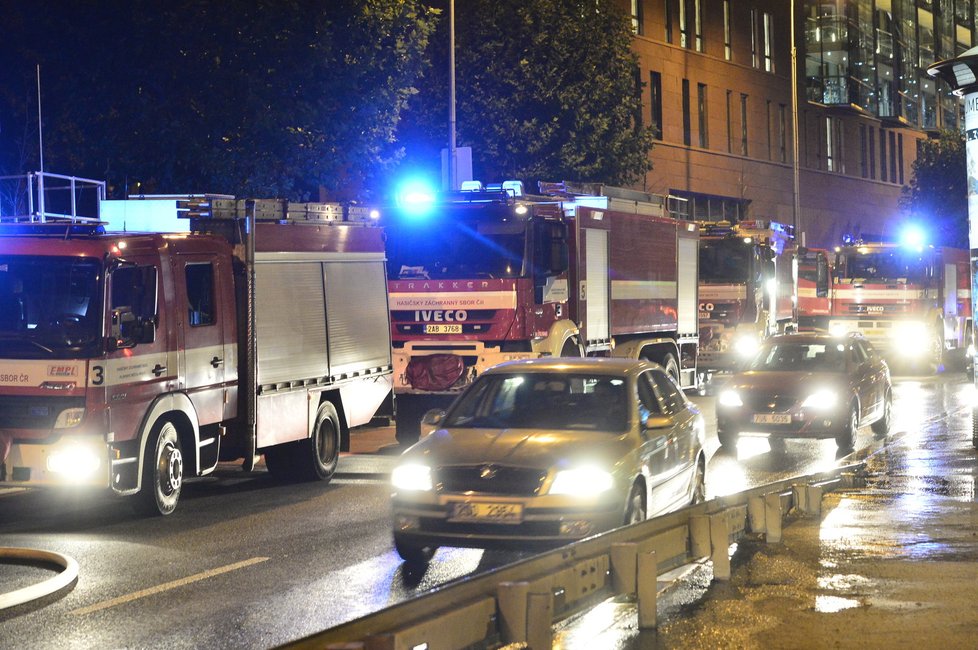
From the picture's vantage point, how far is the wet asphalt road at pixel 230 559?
28.7 feet

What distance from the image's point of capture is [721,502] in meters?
10.3

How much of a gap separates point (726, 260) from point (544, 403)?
2147 cm

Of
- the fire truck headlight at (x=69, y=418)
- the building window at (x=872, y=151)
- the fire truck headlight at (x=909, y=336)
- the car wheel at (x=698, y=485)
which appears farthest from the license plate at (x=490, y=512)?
the building window at (x=872, y=151)

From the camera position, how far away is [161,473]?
13.5m

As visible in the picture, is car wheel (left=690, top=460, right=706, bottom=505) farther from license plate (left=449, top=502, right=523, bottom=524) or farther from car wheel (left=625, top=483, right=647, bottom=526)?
license plate (left=449, top=502, right=523, bottom=524)

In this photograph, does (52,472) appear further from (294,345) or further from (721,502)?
(721,502)

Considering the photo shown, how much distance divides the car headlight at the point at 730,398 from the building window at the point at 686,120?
133 feet

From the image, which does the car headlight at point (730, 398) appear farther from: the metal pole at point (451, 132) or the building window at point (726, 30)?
the building window at point (726, 30)

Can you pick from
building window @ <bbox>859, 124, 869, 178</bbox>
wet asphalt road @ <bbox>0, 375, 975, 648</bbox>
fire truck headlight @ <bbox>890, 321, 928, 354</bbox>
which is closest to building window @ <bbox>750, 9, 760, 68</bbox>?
building window @ <bbox>859, 124, 869, 178</bbox>

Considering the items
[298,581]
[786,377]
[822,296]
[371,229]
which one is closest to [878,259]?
[822,296]

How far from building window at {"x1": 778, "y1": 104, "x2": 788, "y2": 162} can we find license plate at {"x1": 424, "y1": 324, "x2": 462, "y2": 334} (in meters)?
49.1

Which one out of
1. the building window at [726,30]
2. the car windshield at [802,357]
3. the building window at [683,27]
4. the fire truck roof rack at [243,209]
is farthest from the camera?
the building window at [726,30]

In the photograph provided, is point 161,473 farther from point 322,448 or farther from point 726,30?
point 726,30

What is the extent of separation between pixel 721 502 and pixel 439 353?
10237 millimetres
